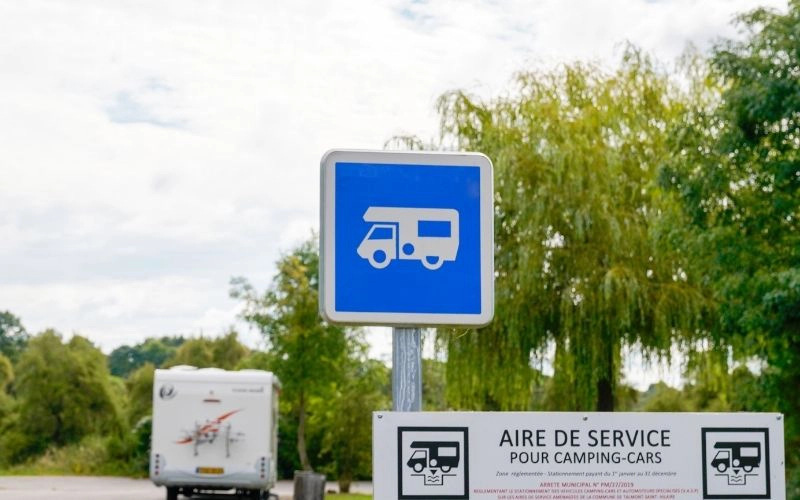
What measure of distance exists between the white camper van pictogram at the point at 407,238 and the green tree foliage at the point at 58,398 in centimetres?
4758

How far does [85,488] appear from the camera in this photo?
115ft

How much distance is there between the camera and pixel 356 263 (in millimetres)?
3945

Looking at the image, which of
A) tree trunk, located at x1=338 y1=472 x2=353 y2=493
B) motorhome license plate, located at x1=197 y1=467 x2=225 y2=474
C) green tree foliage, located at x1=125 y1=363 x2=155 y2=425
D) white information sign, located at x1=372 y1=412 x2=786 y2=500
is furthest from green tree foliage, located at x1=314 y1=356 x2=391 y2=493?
white information sign, located at x1=372 y1=412 x2=786 y2=500

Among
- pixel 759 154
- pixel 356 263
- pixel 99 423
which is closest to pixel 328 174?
pixel 356 263

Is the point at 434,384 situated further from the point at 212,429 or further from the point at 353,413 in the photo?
the point at 212,429

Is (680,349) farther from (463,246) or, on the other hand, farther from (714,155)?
(463,246)

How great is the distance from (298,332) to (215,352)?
22.2 m

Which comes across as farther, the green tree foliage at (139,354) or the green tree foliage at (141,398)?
the green tree foliage at (139,354)

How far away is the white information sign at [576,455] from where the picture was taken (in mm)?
3883

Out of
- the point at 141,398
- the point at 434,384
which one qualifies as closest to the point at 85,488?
the point at 434,384

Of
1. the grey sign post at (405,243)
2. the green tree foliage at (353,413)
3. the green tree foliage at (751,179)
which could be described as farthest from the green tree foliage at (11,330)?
the grey sign post at (405,243)

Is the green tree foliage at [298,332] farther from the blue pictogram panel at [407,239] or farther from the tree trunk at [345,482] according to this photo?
the blue pictogram panel at [407,239]

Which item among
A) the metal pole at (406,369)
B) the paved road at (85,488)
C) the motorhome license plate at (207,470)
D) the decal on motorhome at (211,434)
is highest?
the metal pole at (406,369)

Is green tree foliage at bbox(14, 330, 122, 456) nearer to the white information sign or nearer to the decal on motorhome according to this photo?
the decal on motorhome
